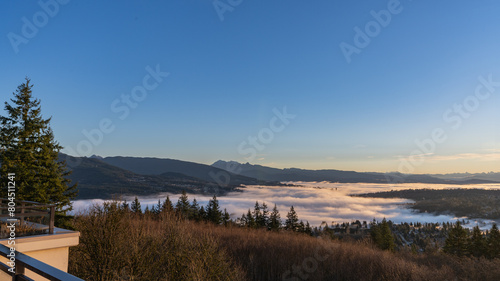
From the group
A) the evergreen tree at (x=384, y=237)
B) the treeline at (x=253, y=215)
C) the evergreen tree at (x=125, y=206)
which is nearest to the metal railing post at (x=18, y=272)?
the evergreen tree at (x=125, y=206)

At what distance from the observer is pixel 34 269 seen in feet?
8.23

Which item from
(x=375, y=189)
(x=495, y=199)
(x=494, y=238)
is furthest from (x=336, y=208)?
(x=494, y=238)

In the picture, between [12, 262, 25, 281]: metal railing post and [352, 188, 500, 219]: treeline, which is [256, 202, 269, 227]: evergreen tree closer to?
[352, 188, 500, 219]: treeline

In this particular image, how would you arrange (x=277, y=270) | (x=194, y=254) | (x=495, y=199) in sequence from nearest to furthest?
1. (x=194, y=254)
2. (x=277, y=270)
3. (x=495, y=199)

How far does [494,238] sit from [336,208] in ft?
345

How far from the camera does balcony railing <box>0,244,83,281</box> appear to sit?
2.18 m

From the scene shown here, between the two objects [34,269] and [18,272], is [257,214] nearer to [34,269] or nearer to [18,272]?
[18,272]

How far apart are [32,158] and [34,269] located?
28.9 m

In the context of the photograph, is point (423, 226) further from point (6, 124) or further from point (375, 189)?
point (6, 124)

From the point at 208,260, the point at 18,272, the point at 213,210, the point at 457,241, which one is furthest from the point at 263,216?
the point at 18,272

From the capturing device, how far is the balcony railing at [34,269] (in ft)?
7.15

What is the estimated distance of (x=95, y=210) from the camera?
42.9 ft

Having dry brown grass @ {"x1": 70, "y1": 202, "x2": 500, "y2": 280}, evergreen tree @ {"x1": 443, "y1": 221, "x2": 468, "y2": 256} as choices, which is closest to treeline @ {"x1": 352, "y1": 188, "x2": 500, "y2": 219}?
evergreen tree @ {"x1": 443, "y1": 221, "x2": 468, "y2": 256}

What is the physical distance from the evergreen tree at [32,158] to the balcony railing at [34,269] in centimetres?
2626
